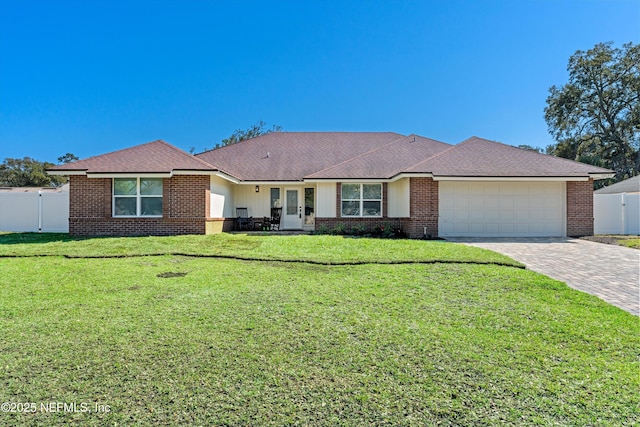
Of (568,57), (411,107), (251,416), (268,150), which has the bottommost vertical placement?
(251,416)

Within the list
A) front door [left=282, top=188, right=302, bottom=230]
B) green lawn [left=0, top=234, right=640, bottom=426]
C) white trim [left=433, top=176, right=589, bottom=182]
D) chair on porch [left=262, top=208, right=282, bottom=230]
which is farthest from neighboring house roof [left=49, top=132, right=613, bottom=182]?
green lawn [left=0, top=234, right=640, bottom=426]

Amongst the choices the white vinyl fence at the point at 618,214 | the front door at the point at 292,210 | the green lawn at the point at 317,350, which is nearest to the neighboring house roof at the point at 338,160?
the front door at the point at 292,210

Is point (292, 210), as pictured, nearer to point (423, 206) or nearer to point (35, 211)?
point (423, 206)

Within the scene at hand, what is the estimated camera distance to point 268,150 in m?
20.6

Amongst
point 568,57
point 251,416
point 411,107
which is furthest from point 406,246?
point 568,57

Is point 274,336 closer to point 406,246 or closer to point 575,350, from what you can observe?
point 575,350

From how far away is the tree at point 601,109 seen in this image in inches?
1282

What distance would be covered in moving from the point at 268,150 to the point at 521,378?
61.9 feet

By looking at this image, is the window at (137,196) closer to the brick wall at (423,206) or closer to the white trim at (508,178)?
the brick wall at (423,206)

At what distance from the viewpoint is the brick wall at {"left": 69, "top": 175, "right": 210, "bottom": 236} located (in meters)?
14.0

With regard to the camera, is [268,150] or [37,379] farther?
[268,150]

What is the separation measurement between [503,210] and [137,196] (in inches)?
612

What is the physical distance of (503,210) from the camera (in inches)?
575

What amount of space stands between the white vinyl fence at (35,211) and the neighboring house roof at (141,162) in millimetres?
3296
